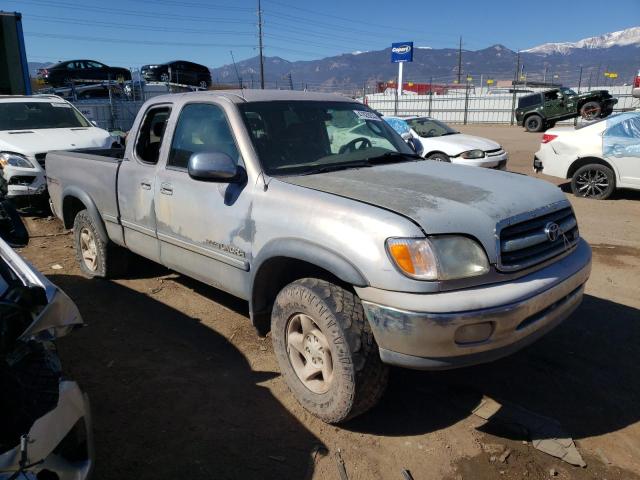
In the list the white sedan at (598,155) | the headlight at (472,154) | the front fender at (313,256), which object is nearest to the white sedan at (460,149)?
the headlight at (472,154)

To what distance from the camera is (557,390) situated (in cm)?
320

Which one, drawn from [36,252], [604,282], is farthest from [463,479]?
[36,252]

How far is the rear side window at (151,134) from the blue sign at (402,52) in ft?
116

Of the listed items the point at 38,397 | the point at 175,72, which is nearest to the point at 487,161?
the point at 38,397

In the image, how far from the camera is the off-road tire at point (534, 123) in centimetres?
2411

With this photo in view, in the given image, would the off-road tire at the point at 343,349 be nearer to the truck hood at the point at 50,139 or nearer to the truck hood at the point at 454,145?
the truck hood at the point at 50,139

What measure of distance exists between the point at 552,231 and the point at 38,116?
30.5 feet

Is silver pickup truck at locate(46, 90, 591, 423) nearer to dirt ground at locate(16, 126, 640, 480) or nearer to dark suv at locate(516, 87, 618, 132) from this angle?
dirt ground at locate(16, 126, 640, 480)

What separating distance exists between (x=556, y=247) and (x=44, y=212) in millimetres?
8029

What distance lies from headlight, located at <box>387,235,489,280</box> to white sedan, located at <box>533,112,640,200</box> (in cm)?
745

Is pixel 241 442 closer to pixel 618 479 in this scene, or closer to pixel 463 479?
pixel 463 479

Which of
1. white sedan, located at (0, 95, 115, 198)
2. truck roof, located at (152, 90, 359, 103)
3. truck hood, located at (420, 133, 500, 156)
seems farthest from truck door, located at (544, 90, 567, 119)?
truck roof, located at (152, 90, 359, 103)

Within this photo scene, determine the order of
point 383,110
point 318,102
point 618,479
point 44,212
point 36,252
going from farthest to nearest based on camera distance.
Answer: point 383,110 < point 44,212 < point 36,252 < point 318,102 < point 618,479

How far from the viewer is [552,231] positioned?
2832 mm
